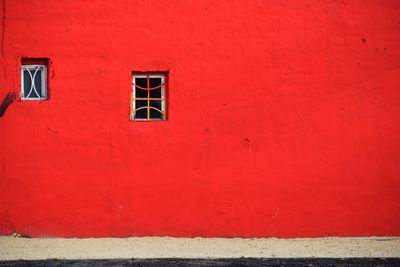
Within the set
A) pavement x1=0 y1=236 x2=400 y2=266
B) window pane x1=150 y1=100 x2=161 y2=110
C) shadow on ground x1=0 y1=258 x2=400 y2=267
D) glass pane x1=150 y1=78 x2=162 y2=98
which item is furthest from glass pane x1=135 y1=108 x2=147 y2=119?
shadow on ground x1=0 y1=258 x2=400 y2=267

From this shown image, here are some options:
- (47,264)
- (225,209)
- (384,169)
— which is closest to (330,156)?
(384,169)

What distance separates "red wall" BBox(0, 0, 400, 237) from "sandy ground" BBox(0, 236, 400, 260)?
18 centimetres

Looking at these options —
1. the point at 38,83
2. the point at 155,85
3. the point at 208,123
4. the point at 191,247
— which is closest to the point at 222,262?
the point at 191,247

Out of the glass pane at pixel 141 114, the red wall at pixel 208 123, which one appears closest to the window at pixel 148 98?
the glass pane at pixel 141 114

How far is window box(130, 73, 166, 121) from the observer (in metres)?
8.81

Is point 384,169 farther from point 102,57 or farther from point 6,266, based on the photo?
point 6,266

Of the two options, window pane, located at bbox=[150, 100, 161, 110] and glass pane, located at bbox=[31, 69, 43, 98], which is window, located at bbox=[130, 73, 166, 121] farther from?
glass pane, located at bbox=[31, 69, 43, 98]

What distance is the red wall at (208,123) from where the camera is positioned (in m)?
8.66

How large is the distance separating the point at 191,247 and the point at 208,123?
5.00 ft

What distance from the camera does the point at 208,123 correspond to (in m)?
8.77

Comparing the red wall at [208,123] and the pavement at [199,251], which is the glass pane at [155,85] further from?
the pavement at [199,251]

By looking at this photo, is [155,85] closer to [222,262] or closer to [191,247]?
[191,247]

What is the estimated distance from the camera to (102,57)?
868 cm

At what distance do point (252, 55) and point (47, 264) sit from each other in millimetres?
3469
